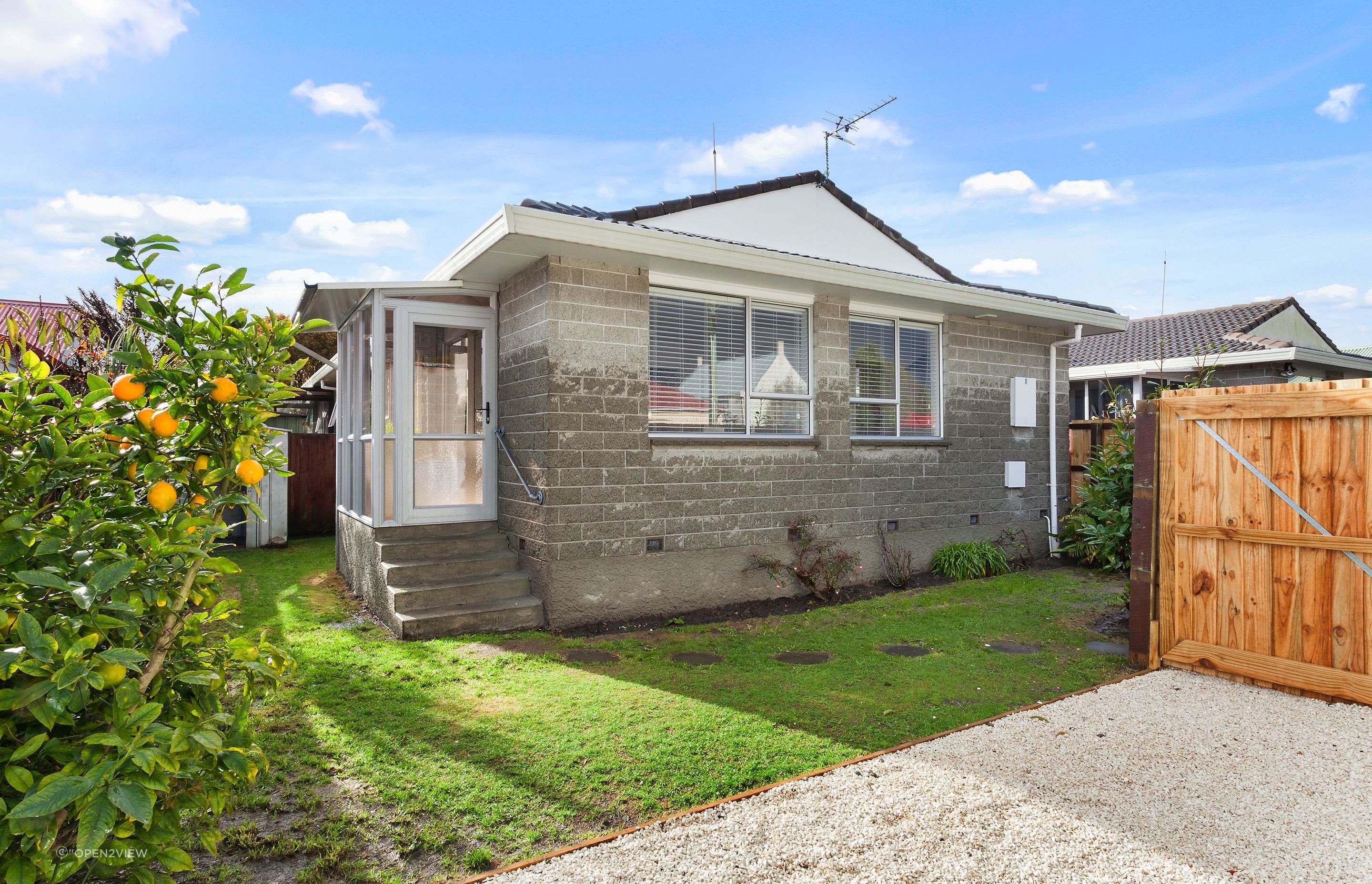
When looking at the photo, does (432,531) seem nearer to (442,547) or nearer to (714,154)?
(442,547)

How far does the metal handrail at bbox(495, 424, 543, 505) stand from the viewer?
6.29m

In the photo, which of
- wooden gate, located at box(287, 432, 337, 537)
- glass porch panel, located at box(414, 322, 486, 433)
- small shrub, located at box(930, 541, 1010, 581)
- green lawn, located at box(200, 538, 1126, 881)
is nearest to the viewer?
green lawn, located at box(200, 538, 1126, 881)

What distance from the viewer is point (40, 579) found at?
1547 millimetres

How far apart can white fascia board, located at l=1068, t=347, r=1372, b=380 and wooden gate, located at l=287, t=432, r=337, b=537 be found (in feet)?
42.5

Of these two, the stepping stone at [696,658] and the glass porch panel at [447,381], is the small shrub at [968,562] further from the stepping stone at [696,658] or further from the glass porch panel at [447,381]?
the glass porch panel at [447,381]

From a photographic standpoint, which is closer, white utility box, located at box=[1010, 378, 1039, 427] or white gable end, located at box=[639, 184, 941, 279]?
white utility box, located at box=[1010, 378, 1039, 427]

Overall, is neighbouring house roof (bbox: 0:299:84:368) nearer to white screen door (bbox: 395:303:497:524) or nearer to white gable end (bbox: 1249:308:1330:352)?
white screen door (bbox: 395:303:497:524)

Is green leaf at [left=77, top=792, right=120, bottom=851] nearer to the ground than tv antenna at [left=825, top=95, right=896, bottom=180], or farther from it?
nearer to the ground

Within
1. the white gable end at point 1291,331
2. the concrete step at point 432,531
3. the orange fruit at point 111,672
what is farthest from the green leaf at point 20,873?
the white gable end at point 1291,331

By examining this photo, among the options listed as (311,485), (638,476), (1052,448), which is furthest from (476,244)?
(1052,448)

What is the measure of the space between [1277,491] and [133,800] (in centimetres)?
570

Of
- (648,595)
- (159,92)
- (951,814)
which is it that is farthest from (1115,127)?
(159,92)

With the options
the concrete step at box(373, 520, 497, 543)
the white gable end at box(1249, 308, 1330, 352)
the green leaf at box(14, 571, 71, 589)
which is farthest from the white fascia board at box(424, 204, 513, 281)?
the white gable end at box(1249, 308, 1330, 352)

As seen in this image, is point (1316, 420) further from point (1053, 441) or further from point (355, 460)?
point (355, 460)
